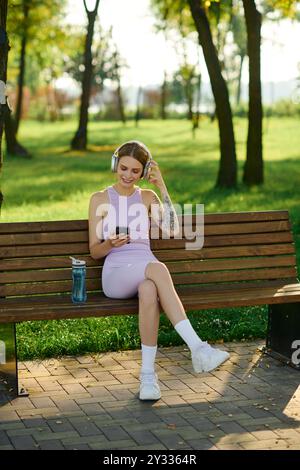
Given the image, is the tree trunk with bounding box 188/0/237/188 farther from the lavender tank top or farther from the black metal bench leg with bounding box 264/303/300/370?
the lavender tank top

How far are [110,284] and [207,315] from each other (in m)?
1.71

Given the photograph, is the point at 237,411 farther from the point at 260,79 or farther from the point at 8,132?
the point at 8,132

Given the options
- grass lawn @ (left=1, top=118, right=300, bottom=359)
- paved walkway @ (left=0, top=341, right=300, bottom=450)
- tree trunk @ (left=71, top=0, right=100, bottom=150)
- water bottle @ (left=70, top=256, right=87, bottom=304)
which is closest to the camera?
paved walkway @ (left=0, top=341, right=300, bottom=450)

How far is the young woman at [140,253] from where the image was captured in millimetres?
5367

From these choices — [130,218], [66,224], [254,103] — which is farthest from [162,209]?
[254,103]

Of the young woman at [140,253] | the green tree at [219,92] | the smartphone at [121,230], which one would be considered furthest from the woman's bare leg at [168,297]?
the green tree at [219,92]

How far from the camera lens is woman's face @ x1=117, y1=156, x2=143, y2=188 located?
18.7ft

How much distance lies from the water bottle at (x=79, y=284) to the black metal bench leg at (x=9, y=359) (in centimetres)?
41

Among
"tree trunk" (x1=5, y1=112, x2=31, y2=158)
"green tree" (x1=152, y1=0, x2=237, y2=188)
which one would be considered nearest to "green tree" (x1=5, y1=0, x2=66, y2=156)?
"tree trunk" (x1=5, y1=112, x2=31, y2=158)

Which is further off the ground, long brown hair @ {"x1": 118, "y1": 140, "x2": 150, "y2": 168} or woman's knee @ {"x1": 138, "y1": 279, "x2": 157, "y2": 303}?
long brown hair @ {"x1": 118, "y1": 140, "x2": 150, "y2": 168}

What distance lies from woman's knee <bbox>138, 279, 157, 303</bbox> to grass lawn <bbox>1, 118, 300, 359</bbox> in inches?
43.7

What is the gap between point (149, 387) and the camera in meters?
5.36

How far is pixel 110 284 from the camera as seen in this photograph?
5730mm

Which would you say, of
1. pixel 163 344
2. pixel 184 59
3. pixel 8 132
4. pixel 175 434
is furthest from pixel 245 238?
pixel 184 59
